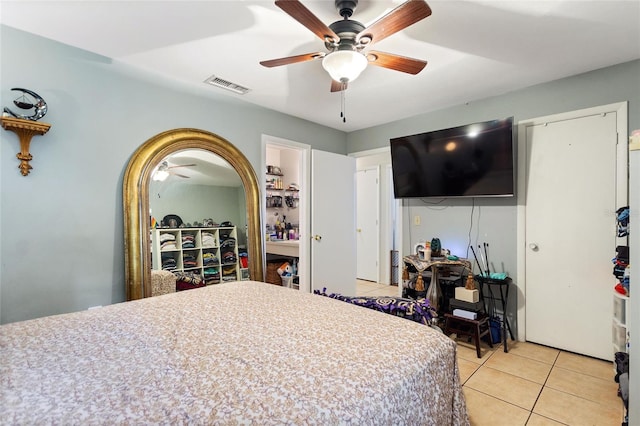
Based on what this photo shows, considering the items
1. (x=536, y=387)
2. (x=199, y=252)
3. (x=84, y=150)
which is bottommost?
(x=536, y=387)

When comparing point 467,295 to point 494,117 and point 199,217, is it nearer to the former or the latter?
point 494,117

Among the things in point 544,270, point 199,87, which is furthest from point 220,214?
point 544,270

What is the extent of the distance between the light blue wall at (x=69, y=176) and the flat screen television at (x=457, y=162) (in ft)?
8.22

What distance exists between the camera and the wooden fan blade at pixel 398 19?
1.38 meters

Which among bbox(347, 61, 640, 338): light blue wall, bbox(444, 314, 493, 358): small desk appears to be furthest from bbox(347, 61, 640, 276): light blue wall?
bbox(444, 314, 493, 358): small desk

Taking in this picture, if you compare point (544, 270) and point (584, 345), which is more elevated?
point (544, 270)

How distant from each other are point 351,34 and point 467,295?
7.94ft

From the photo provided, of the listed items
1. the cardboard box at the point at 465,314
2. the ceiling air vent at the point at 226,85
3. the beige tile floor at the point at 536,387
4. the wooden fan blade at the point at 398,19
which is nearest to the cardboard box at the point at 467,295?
the cardboard box at the point at 465,314

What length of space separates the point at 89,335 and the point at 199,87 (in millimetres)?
2285

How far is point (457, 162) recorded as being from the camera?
3.12 meters

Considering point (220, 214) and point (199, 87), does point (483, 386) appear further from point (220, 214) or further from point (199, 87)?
point (199, 87)

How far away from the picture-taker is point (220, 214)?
2.98m

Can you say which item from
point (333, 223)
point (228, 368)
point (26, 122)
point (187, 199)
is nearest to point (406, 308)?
point (228, 368)

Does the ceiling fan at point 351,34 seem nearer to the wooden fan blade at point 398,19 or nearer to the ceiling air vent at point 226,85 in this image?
the wooden fan blade at point 398,19
